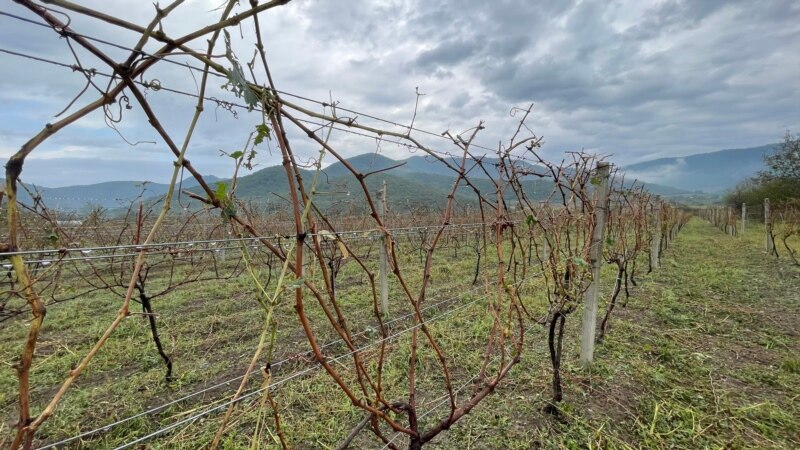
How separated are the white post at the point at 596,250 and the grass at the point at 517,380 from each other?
0.37 m

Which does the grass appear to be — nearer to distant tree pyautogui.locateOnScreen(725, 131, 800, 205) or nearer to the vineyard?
the vineyard

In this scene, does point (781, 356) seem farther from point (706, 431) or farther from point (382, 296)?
point (382, 296)

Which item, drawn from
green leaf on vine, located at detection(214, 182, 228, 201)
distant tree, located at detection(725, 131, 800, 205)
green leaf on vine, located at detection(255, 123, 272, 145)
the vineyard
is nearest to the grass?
the vineyard

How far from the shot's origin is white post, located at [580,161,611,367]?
3.36 m

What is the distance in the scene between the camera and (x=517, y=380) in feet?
11.3

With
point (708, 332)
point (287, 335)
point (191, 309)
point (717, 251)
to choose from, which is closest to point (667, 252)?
point (717, 251)

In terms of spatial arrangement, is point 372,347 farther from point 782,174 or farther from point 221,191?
point 782,174

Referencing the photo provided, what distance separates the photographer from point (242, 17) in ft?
2.66

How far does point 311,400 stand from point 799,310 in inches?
295

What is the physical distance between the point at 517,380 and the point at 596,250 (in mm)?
1403

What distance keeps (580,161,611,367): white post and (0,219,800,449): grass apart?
1.22ft

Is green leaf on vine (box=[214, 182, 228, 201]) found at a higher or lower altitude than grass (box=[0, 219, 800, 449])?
higher

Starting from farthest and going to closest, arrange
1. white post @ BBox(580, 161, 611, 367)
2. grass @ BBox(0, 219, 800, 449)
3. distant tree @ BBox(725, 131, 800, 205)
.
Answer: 1. distant tree @ BBox(725, 131, 800, 205)
2. white post @ BBox(580, 161, 611, 367)
3. grass @ BBox(0, 219, 800, 449)

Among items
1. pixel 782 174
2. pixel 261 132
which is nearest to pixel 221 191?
pixel 261 132
